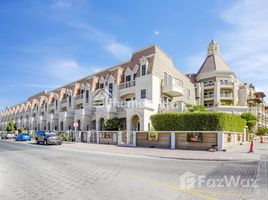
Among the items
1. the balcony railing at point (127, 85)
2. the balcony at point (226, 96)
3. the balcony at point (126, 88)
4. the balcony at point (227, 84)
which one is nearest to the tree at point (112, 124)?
the balcony at point (126, 88)

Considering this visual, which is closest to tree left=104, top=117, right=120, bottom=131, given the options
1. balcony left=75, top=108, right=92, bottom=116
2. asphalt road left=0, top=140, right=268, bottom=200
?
balcony left=75, top=108, right=92, bottom=116

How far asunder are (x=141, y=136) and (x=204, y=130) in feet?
22.0

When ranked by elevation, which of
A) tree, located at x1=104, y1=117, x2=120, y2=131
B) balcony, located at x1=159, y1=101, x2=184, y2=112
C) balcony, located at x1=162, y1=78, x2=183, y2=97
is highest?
balcony, located at x1=162, y1=78, x2=183, y2=97

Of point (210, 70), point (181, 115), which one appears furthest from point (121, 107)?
point (210, 70)

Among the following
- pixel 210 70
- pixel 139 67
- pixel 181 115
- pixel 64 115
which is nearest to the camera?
pixel 181 115

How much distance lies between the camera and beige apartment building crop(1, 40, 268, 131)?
32.3m

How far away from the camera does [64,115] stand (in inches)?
1815

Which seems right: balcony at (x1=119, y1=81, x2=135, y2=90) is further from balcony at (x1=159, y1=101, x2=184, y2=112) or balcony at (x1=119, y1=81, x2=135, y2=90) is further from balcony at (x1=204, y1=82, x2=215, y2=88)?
balcony at (x1=204, y1=82, x2=215, y2=88)

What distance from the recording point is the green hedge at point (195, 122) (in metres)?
21.7

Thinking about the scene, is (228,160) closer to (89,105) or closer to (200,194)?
(200,194)

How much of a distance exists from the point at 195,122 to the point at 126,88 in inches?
624

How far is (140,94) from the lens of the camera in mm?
33344

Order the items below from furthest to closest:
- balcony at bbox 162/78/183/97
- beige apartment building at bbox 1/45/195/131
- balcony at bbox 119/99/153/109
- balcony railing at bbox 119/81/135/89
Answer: balcony railing at bbox 119/81/135/89
balcony at bbox 162/78/183/97
beige apartment building at bbox 1/45/195/131
balcony at bbox 119/99/153/109

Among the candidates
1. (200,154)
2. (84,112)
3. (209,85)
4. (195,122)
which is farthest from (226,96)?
(200,154)
